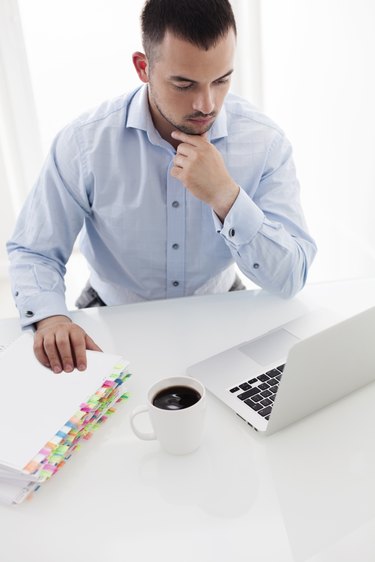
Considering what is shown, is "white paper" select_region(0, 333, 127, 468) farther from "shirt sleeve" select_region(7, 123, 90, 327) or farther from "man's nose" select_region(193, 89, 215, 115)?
"man's nose" select_region(193, 89, 215, 115)

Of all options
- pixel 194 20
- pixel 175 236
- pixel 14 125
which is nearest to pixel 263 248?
pixel 175 236

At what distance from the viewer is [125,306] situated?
1.24 meters

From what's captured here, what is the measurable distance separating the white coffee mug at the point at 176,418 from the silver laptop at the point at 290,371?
10 centimetres

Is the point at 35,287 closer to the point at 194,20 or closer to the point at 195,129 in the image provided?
the point at 195,129

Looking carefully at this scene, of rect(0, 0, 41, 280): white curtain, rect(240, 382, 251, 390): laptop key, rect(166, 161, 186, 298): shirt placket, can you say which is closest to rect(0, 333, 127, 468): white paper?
rect(240, 382, 251, 390): laptop key

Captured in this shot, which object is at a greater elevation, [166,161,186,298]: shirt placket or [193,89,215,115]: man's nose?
[193,89,215,115]: man's nose

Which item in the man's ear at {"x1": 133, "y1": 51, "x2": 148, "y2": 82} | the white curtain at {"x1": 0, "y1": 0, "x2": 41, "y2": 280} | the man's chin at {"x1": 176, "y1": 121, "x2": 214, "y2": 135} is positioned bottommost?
the white curtain at {"x1": 0, "y1": 0, "x2": 41, "y2": 280}

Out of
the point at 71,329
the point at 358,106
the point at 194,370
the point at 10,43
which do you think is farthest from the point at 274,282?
the point at 10,43

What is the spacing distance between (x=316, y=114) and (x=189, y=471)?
204 centimetres

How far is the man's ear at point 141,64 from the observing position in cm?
131

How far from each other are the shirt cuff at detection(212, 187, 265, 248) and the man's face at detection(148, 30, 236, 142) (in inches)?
7.7

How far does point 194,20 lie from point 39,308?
2.16 feet

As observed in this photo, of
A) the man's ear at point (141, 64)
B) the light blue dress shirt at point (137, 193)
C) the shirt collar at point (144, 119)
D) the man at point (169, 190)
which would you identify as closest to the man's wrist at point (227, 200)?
the man at point (169, 190)

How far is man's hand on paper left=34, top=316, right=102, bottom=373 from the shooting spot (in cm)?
101
